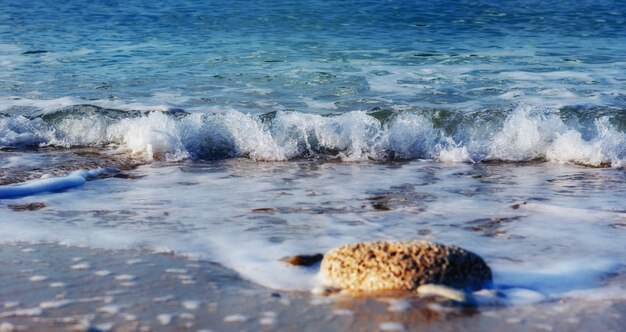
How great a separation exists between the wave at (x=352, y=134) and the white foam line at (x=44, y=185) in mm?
1057

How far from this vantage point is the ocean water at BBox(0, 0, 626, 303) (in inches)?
162

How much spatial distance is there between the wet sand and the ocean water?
20 centimetres

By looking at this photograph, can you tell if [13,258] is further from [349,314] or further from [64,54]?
[64,54]

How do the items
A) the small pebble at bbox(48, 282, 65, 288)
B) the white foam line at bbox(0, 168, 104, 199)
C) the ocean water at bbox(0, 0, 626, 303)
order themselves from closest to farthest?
the small pebble at bbox(48, 282, 65, 288)
the ocean water at bbox(0, 0, 626, 303)
the white foam line at bbox(0, 168, 104, 199)

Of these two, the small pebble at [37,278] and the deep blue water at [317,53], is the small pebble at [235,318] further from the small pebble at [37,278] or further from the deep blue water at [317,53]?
the deep blue water at [317,53]

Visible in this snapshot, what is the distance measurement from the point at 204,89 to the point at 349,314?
22.1ft

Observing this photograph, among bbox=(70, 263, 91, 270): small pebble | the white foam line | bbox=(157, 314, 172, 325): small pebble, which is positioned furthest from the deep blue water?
bbox=(157, 314, 172, 325): small pebble

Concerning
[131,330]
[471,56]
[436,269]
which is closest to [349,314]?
[436,269]

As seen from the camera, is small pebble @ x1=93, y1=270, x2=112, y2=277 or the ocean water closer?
small pebble @ x1=93, y1=270, x2=112, y2=277

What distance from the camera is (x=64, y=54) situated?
39.8 ft

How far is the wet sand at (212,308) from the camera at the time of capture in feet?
9.53

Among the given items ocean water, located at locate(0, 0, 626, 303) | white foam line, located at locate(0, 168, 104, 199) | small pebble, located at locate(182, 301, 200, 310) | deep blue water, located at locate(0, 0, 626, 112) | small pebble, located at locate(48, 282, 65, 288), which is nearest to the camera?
small pebble, located at locate(182, 301, 200, 310)

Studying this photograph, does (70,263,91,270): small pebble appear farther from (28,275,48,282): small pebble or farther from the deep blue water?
the deep blue water

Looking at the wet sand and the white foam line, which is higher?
the white foam line
